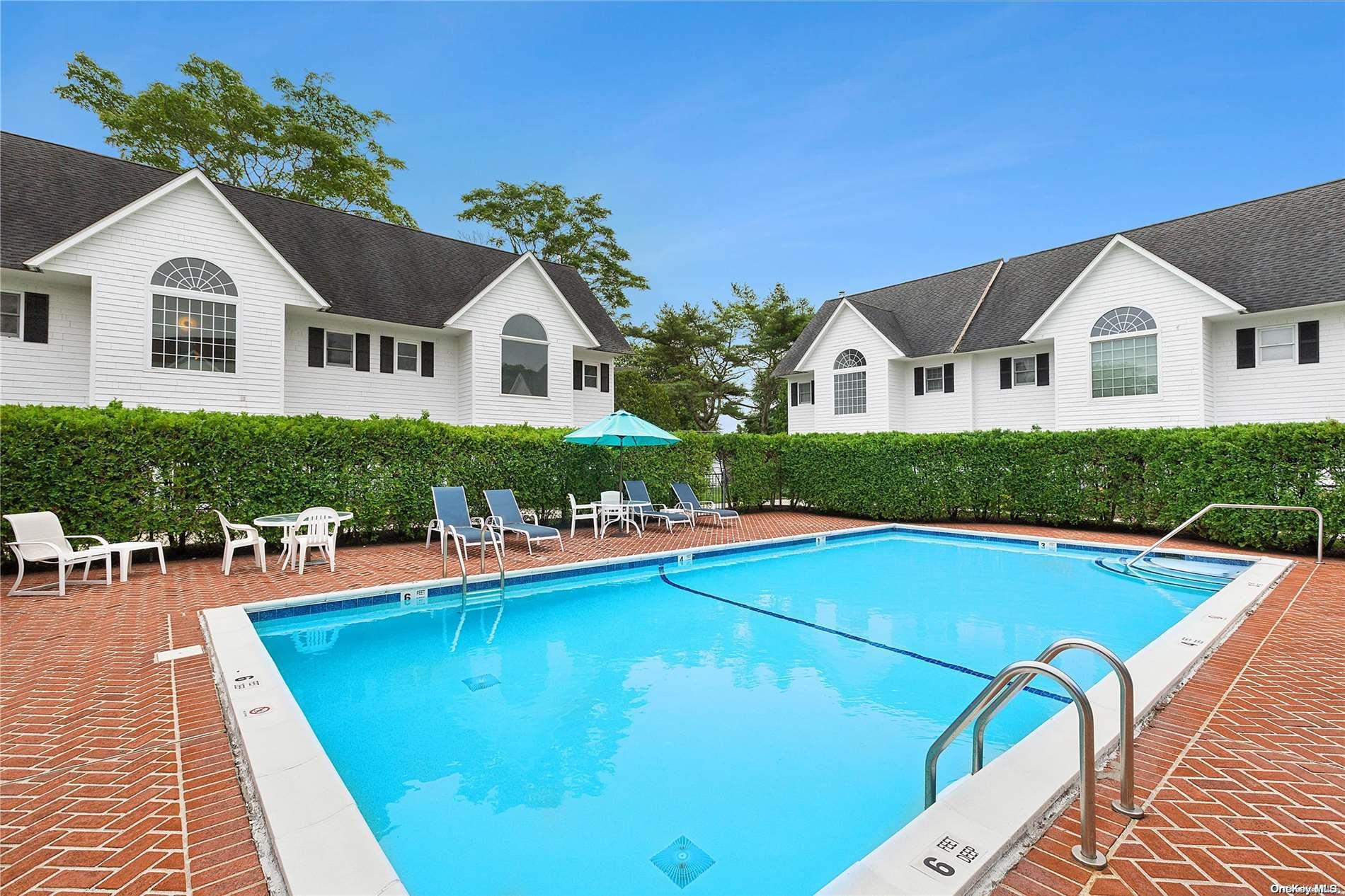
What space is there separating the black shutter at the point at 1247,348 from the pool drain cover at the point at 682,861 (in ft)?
69.9

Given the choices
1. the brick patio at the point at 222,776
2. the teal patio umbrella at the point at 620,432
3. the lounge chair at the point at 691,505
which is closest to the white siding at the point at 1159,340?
the lounge chair at the point at 691,505

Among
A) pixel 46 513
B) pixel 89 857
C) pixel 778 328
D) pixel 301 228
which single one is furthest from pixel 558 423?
pixel 778 328

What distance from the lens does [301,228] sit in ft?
58.8

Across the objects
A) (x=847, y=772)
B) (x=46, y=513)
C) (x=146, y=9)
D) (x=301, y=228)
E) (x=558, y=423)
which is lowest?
(x=847, y=772)

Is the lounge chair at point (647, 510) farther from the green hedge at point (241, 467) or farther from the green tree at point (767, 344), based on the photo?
the green tree at point (767, 344)

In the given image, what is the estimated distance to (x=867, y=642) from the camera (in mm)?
6879

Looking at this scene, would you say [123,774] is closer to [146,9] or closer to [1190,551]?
[1190,551]

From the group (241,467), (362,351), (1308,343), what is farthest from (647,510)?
(1308,343)

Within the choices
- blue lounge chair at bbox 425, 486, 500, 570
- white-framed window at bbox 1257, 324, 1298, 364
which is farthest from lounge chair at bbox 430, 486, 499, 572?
white-framed window at bbox 1257, 324, 1298, 364

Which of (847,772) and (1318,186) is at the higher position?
(1318,186)

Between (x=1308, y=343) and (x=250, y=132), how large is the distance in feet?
123

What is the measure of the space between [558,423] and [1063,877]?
18613 millimetres

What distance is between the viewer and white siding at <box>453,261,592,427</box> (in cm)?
1841

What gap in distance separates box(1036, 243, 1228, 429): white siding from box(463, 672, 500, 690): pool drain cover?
19557 mm
